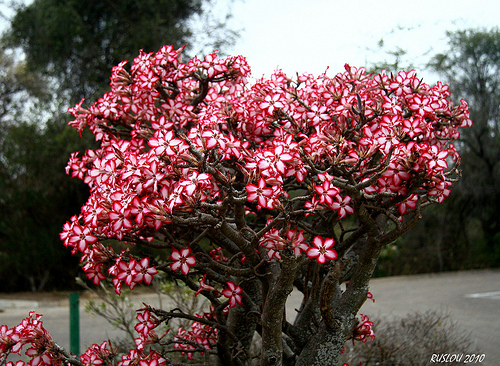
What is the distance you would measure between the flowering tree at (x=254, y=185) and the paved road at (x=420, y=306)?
9.72ft

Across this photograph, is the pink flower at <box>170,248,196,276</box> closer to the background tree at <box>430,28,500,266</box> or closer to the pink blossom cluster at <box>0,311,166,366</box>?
the pink blossom cluster at <box>0,311,166,366</box>

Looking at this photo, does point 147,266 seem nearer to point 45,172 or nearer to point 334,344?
point 334,344

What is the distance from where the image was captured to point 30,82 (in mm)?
16547

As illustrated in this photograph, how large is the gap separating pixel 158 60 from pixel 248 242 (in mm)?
1140

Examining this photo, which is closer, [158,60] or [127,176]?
[127,176]

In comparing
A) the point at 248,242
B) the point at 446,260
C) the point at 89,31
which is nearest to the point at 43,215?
the point at 89,31

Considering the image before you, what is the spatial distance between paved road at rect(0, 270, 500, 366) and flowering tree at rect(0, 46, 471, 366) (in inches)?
117

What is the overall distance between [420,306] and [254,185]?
8.44 metres

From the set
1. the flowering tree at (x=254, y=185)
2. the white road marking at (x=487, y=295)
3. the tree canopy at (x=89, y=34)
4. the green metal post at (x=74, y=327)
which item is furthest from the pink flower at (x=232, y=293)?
the tree canopy at (x=89, y=34)

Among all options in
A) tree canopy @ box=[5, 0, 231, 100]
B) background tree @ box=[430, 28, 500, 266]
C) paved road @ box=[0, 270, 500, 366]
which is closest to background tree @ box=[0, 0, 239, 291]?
tree canopy @ box=[5, 0, 231, 100]

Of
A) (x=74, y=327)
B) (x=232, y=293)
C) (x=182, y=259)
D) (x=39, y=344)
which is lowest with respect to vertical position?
(x=74, y=327)

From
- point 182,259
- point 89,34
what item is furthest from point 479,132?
point 182,259

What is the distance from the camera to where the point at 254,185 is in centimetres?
156

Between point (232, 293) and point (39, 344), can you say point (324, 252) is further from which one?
point (39, 344)
